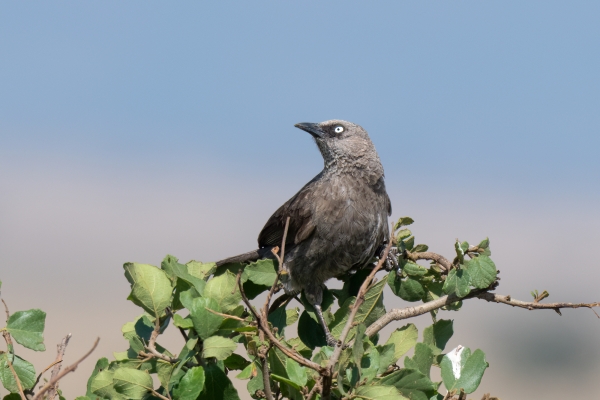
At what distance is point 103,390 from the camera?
2213 millimetres

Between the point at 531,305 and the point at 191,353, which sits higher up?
the point at 191,353

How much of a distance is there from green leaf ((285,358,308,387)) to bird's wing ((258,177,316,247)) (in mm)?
2710

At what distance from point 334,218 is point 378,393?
9.15ft

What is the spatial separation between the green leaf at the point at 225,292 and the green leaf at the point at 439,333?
3.04ft

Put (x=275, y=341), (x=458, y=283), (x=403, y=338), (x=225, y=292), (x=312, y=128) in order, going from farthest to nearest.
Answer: (x=312, y=128)
(x=458, y=283)
(x=403, y=338)
(x=225, y=292)
(x=275, y=341)

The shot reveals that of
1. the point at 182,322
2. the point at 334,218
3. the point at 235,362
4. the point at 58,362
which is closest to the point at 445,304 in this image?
the point at 235,362

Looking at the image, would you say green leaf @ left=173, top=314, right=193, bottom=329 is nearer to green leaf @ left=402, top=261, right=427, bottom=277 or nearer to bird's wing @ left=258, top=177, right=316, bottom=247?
green leaf @ left=402, top=261, right=427, bottom=277

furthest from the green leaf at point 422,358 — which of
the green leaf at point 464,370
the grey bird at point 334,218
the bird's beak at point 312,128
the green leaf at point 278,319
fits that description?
the bird's beak at point 312,128

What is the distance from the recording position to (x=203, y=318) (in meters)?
2.10

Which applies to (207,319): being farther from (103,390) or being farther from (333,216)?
(333,216)

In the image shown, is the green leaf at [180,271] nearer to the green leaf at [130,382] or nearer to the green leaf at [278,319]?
the green leaf at [130,382]

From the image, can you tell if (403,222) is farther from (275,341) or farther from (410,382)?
(275,341)

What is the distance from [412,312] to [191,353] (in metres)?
1.05

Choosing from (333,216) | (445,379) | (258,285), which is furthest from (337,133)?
(445,379)
